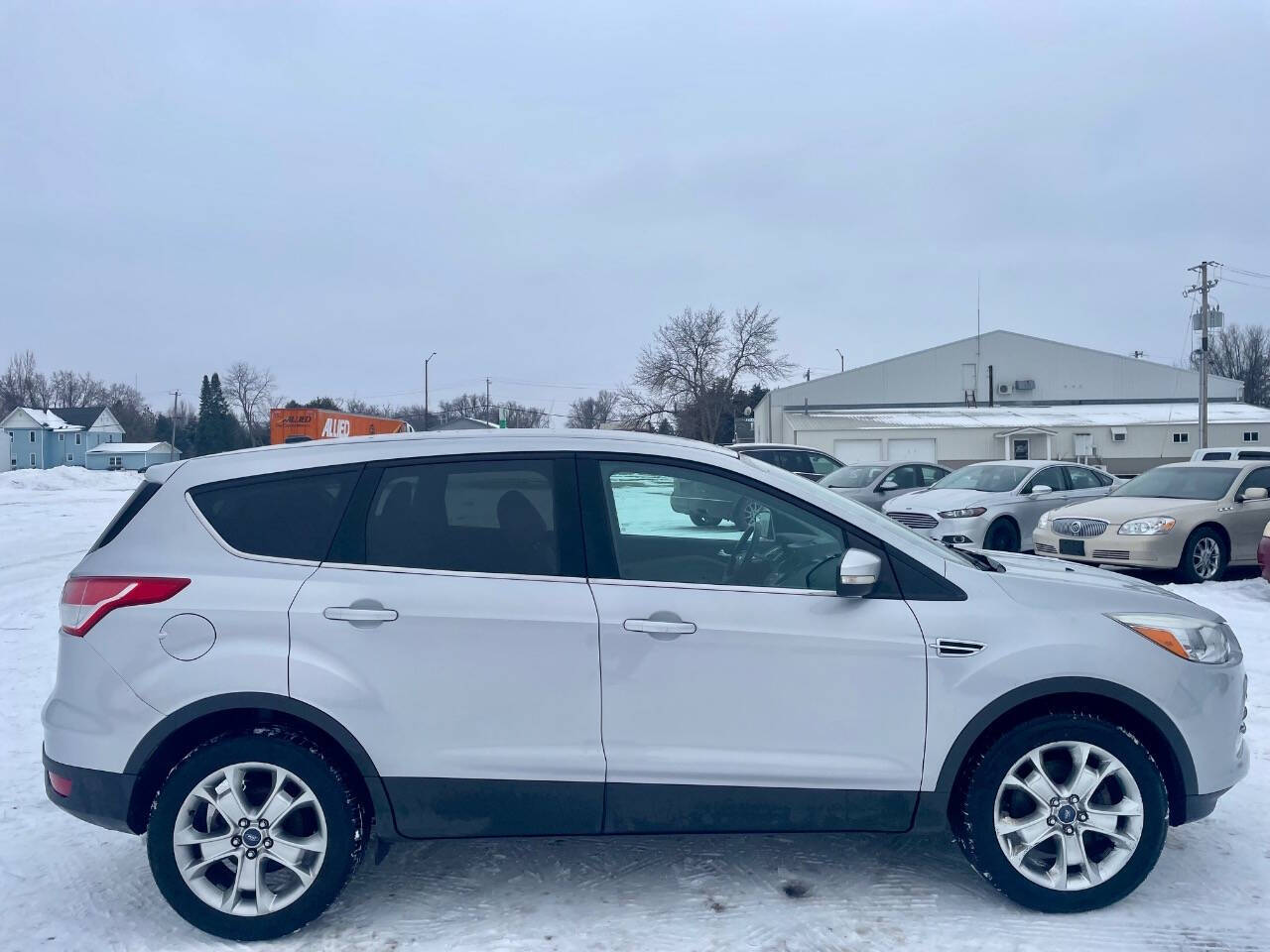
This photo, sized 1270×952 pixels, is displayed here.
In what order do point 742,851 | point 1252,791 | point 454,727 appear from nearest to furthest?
point 454,727, point 742,851, point 1252,791

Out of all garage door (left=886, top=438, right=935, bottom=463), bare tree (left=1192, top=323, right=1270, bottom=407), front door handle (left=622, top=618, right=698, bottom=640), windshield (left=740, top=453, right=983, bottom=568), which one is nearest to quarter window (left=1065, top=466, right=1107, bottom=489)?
windshield (left=740, top=453, right=983, bottom=568)

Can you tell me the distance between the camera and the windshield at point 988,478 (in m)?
14.6

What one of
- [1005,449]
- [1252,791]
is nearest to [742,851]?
[1252,791]

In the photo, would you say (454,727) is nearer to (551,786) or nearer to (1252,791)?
(551,786)

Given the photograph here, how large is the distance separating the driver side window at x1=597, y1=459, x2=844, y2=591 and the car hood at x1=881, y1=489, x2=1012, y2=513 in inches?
418

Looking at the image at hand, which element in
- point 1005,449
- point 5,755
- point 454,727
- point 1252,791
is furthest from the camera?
point 1005,449

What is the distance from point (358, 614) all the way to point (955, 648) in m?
2.13

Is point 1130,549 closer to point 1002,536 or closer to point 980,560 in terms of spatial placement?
point 1002,536

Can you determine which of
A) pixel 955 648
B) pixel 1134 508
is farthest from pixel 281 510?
pixel 1134 508

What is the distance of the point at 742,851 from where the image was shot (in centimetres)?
429

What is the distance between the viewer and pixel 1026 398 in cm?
5934

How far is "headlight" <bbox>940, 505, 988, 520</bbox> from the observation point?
537 inches

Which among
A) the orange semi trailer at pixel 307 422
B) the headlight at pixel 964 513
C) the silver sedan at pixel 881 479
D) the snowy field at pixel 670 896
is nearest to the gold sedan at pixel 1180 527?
the headlight at pixel 964 513

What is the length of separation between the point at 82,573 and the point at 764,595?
2469 millimetres
